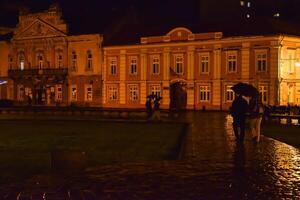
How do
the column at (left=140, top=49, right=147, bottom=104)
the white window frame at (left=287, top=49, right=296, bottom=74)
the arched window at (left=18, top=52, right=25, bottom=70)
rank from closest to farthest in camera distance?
the white window frame at (left=287, top=49, right=296, bottom=74)
the column at (left=140, top=49, right=147, bottom=104)
the arched window at (left=18, top=52, right=25, bottom=70)

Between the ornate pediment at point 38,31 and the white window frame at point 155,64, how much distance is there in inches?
484

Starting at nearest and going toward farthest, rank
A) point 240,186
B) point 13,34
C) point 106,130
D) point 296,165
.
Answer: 1. point 240,186
2. point 296,165
3. point 106,130
4. point 13,34

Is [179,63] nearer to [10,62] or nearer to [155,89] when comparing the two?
[155,89]

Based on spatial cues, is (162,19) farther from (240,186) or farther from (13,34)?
(240,186)

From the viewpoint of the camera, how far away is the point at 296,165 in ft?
43.2

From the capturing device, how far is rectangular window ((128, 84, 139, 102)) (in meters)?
52.8

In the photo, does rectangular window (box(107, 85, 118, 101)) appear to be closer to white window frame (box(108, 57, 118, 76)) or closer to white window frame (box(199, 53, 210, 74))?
white window frame (box(108, 57, 118, 76))

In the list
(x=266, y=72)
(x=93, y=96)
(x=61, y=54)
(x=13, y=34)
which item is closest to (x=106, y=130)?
(x=266, y=72)

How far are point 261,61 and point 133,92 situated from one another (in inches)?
558

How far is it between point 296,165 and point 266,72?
33.4 m

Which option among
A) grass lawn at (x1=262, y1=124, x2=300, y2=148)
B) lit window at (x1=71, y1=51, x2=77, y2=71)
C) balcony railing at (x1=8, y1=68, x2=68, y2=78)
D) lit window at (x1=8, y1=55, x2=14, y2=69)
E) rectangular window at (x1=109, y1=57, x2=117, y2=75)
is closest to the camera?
grass lawn at (x1=262, y1=124, x2=300, y2=148)

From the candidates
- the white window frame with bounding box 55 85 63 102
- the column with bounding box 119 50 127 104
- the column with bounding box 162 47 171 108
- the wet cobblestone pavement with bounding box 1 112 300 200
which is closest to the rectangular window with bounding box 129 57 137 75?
the column with bounding box 119 50 127 104

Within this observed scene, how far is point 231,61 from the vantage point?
4759cm

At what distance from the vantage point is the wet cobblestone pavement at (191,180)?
9.34 meters
